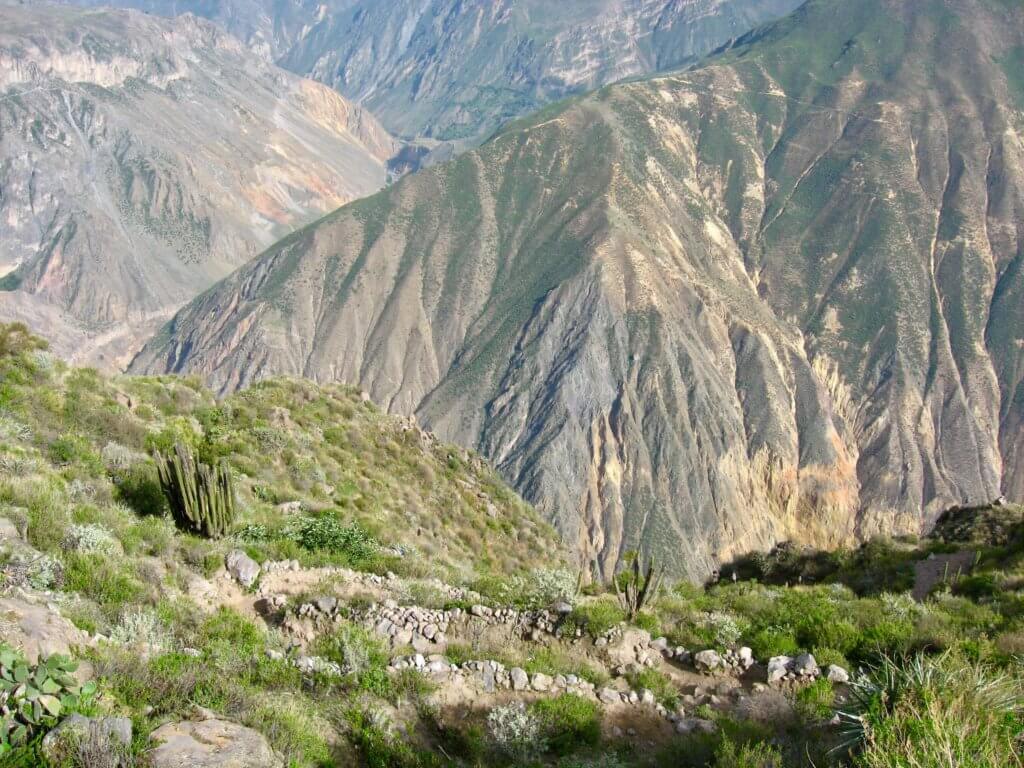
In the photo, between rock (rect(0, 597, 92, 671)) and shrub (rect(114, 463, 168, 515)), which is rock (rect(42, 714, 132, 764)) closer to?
rock (rect(0, 597, 92, 671))

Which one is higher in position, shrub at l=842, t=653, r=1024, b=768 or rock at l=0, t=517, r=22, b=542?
shrub at l=842, t=653, r=1024, b=768

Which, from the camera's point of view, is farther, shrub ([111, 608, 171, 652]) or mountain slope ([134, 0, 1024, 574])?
mountain slope ([134, 0, 1024, 574])

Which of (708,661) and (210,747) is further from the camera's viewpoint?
(708,661)

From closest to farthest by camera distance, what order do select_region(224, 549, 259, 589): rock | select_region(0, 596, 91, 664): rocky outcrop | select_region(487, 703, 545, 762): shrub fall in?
select_region(0, 596, 91, 664): rocky outcrop
select_region(487, 703, 545, 762): shrub
select_region(224, 549, 259, 589): rock

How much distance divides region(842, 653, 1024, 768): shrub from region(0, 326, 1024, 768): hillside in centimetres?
3

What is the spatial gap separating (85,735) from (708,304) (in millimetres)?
102773

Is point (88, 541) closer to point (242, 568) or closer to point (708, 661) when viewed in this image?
point (242, 568)

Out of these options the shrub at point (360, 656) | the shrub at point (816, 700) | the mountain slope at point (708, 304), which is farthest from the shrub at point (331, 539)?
the mountain slope at point (708, 304)

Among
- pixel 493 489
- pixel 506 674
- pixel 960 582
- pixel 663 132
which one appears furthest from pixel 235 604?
pixel 663 132

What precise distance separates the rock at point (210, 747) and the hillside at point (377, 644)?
1.0 inches

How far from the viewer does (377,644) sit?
10.3m

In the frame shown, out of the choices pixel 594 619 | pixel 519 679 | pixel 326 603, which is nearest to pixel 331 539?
pixel 326 603

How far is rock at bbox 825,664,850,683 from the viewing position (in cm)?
1018

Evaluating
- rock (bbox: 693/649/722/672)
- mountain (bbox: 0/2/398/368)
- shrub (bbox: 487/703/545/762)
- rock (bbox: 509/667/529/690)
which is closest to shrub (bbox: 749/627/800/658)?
rock (bbox: 693/649/722/672)
